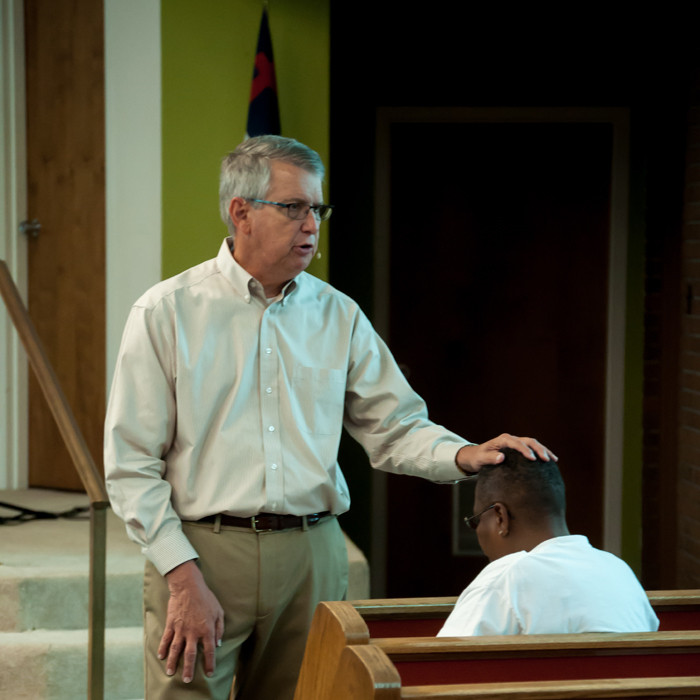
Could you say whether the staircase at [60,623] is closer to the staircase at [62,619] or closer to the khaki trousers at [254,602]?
the staircase at [62,619]

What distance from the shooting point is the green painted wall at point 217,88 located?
3.42 m

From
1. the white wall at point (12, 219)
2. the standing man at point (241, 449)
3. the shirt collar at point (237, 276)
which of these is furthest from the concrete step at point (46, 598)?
the shirt collar at point (237, 276)

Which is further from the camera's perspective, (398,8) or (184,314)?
(398,8)

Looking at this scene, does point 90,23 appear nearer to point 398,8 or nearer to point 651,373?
point 398,8

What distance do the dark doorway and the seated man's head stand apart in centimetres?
280

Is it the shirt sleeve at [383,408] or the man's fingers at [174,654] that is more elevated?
the shirt sleeve at [383,408]

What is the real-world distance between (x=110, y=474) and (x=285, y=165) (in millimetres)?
652

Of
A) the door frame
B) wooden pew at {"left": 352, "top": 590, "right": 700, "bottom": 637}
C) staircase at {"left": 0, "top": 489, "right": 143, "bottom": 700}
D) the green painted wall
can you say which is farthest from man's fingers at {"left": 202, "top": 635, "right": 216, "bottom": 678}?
the door frame

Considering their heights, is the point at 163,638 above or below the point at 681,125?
below

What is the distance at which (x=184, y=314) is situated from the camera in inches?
68.0

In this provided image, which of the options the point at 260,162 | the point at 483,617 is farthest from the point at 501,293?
the point at 483,617

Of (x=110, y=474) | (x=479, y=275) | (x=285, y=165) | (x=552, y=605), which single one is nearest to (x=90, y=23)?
(x=479, y=275)

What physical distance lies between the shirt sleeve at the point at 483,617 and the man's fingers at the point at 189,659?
1.59 feet

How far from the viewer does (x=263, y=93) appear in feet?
10.8
